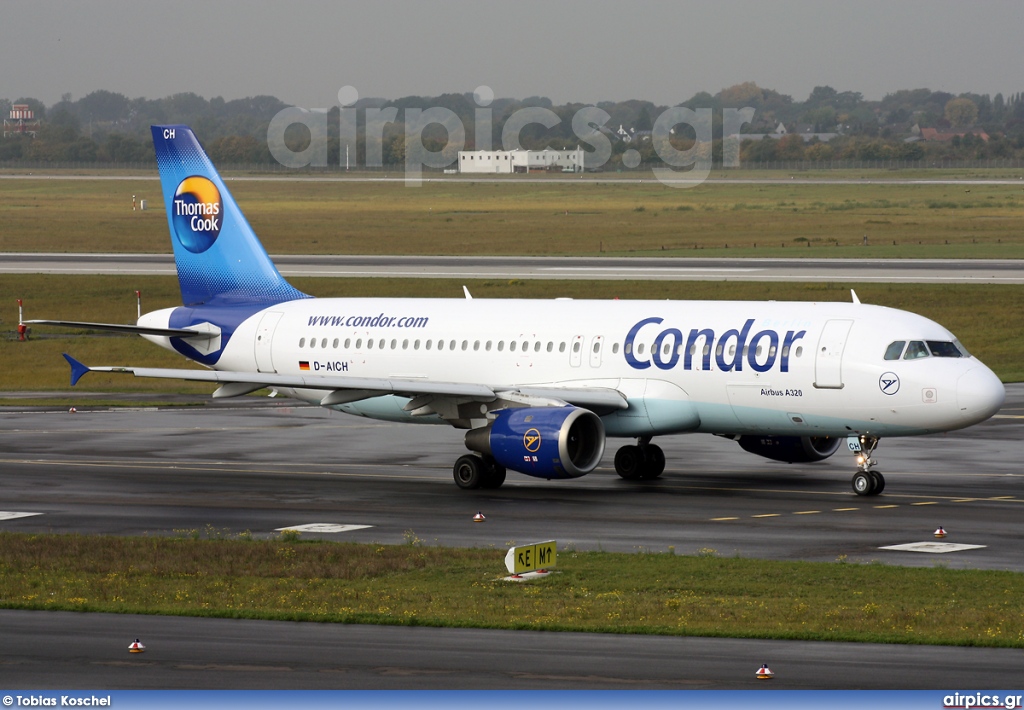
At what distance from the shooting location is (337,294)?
8338cm

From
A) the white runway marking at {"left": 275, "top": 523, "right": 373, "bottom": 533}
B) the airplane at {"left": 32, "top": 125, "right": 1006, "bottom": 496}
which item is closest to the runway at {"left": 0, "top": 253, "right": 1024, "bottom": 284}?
the airplane at {"left": 32, "top": 125, "right": 1006, "bottom": 496}

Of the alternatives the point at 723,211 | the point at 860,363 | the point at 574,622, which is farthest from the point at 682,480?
the point at 723,211

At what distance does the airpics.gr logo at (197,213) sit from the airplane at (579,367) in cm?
11

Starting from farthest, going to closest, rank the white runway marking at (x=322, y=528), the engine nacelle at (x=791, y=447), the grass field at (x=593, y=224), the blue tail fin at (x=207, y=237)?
the grass field at (x=593, y=224) → the blue tail fin at (x=207, y=237) → the engine nacelle at (x=791, y=447) → the white runway marking at (x=322, y=528)

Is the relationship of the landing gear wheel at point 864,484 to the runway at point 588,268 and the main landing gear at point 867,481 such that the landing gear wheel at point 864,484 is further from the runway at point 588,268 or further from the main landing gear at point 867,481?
the runway at point 588,268

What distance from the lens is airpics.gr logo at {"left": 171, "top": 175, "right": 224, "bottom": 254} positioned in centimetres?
4497

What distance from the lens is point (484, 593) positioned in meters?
23.6

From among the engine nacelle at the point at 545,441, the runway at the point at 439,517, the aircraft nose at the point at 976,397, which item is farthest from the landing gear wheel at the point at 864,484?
the engine nacelle at the point at 545,441

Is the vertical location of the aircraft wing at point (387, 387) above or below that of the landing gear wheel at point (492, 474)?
above

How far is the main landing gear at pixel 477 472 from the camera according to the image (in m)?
37.2

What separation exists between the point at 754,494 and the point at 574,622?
1542cm

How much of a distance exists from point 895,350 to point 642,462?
7.34 metres

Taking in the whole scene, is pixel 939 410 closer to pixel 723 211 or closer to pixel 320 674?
pixel 320 674

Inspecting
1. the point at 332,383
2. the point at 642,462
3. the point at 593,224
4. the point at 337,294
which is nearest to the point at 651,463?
the point at 642,462
